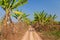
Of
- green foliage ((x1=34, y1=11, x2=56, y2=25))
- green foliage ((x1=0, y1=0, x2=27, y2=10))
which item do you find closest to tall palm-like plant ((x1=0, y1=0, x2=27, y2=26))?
green foliage ((x1=0, y1=0, x2=27, y2=10))

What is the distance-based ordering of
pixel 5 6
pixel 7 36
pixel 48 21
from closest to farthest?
pixel 7 36
pixel 5 6
pixel 48 21

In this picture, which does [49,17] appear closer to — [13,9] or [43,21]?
[43,21]

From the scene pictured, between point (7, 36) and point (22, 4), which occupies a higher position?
point (22, 4)

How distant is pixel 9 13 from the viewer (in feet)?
86.7

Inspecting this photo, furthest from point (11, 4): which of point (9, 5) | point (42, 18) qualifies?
point (42, 18)

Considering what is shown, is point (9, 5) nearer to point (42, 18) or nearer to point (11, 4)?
point (11, 4)

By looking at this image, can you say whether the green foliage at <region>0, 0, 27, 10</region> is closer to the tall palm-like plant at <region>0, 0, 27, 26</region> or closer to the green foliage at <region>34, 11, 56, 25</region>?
the tall palm-like plant at <region>0, 0, 27, 26</region>

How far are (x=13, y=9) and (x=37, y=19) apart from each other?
Answer: 83.6 ft

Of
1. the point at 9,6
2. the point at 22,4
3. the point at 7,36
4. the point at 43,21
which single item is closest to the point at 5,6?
the point at 9,6

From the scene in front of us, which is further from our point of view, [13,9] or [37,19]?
[37,19]

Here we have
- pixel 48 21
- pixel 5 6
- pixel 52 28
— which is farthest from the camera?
pixel 48 21

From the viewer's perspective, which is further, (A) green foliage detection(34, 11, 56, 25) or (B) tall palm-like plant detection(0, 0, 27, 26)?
(A) green foliage detection(34, 11, 56, 25)

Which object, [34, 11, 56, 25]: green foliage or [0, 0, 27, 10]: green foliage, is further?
[34, 11, 56, 25]: green foliage

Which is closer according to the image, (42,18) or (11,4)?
(11,4)
